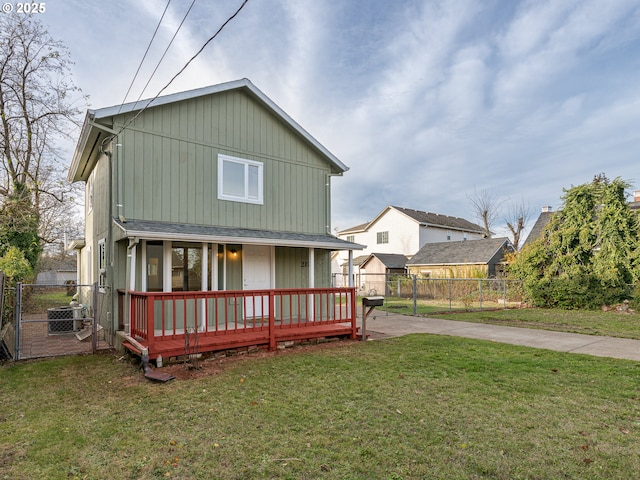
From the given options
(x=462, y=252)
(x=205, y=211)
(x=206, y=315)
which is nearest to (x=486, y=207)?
(x=462, y=252)

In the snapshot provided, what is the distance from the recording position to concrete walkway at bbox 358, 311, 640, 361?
25.6ft

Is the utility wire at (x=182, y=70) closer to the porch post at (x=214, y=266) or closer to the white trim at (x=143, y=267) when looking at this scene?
the white trim at (x=143, y=267)

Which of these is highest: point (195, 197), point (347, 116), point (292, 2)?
point (347, 116)

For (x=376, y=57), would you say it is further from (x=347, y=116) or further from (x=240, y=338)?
(x=240, y=338)

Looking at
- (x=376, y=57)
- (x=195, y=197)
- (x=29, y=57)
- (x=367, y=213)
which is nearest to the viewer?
(x=195, y=197)

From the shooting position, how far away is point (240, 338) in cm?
725

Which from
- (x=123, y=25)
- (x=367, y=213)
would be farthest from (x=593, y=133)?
(x=367, y=213)

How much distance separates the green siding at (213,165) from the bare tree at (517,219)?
32895 mm

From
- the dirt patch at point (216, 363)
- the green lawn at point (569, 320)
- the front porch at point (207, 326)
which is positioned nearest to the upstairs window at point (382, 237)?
the green lawn at point (569, 320)

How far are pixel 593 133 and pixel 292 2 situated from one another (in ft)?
52.5

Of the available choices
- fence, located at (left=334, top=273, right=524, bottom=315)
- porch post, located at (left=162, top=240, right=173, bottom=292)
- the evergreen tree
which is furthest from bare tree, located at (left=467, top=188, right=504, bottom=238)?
porch post, located at (left=162, top=240, right=173, bottom=292)

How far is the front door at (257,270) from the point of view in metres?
9.85

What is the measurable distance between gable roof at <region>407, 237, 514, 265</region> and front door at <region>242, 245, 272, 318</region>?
20.9 metres

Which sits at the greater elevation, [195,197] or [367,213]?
[367,213]
